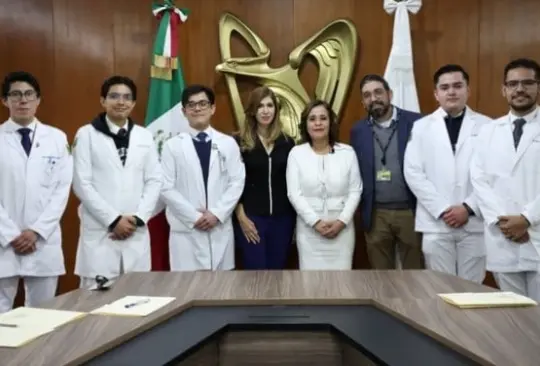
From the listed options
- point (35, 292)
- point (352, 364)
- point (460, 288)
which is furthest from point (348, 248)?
point (352, 364)

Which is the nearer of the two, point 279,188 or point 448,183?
point 448,183

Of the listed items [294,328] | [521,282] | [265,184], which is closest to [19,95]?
[265,184]

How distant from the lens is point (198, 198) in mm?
3631

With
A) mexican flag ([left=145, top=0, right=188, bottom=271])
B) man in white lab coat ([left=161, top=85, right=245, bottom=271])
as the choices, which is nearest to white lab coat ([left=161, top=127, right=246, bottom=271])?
man in white lab coat ([left=161, top=85, right=245, bottom=271])

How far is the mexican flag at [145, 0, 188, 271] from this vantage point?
4176 mm

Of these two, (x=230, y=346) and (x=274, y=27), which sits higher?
(x=274, y=27)

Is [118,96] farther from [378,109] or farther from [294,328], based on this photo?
[294,328]

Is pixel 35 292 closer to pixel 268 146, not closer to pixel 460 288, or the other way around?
pixel 268 146

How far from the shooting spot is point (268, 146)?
3.76m

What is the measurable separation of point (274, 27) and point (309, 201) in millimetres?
1579

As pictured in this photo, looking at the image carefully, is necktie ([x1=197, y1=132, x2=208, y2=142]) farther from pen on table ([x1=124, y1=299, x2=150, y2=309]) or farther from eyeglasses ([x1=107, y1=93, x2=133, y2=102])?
pen on table ([x1=124, y1=299, x2=150, y2=309])

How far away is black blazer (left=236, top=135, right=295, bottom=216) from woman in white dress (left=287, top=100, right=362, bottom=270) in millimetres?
117

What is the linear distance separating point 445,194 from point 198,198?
4.85 ft

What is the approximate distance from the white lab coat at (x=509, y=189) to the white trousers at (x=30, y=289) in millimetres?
2397
